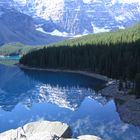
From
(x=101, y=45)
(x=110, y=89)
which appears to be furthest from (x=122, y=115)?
(x=101, y=45)

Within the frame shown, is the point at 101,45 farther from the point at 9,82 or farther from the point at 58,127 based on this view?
the point at 58,127

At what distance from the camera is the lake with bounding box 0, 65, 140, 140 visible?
6034 centimetres

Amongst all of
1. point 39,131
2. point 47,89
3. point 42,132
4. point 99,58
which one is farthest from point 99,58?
point 42,132

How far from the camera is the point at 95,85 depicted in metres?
123

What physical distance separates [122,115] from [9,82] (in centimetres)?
7959

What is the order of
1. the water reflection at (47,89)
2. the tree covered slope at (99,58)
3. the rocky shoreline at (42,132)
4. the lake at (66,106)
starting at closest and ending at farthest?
1. the rocky shoreline at (42,132)
2. the lake at (66,106)
3. the water reflection at (47,89)
4. the tree covered slope at (99,58)

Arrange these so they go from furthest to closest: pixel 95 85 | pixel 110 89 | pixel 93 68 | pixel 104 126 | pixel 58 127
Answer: pixel 93 68 < pixel 95 85 < pixel 110 89 < pixel 104 126 < pixel 58 127

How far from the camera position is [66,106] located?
86500mm

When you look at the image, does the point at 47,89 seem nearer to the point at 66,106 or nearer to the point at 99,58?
the point at 66,106

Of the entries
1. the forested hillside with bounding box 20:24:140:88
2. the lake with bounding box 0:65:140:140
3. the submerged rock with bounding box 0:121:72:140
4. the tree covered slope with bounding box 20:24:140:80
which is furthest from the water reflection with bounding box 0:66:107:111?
the submerged rock with bounding box 0:121:72:140

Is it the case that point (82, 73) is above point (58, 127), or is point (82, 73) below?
below

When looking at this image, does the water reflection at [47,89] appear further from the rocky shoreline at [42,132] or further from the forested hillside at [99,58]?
the rocky shoreline at [42,132]

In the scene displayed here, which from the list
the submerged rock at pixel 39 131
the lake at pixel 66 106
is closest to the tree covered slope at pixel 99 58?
the lake at pixel 66 106

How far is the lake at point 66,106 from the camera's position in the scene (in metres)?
60.3
